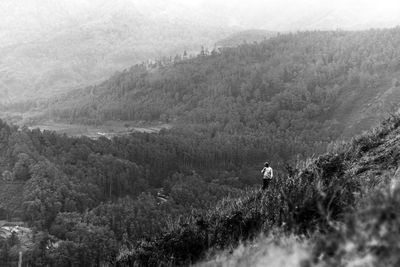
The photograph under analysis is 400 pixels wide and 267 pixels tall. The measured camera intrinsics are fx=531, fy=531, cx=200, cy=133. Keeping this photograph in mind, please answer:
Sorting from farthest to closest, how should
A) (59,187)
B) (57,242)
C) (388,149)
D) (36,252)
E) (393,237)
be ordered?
(59,187)
(57,242)
(36,252)
(388,149)
(393,237)

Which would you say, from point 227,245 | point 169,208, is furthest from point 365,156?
point 169,208

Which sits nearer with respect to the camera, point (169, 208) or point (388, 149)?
point (388, 149)

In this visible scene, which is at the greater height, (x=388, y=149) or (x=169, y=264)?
(x=388, y=149)

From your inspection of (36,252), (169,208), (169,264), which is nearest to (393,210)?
(169,264)

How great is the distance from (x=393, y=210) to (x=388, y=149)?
41.8 feet

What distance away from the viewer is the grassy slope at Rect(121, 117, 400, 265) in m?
15.8

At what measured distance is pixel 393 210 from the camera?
32.8 ft

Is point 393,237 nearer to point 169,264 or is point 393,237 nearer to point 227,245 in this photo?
point 227,245

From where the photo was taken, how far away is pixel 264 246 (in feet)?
42.3

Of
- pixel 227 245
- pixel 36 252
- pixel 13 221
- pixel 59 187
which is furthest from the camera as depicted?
pixel 59 187

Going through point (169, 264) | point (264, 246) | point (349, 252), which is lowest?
point (169, 264)

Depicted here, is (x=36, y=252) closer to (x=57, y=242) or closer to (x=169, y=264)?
(x=57, y=242)

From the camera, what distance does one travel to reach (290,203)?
1536 centimetres

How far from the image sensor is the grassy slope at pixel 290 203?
15.8 meters
